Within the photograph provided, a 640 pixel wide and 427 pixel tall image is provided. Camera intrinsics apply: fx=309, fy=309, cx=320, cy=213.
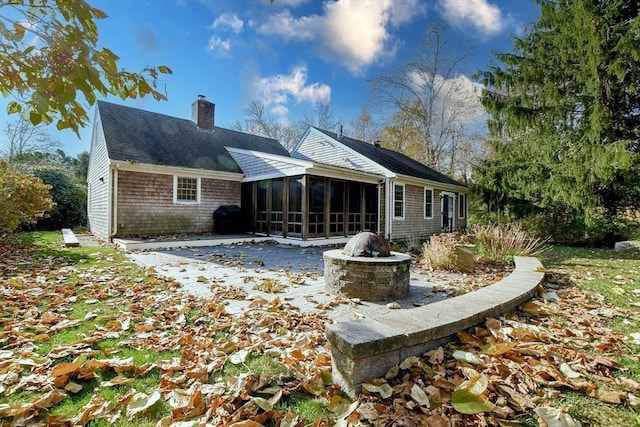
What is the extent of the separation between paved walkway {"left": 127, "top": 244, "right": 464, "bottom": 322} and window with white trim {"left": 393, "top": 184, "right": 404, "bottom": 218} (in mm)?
6409

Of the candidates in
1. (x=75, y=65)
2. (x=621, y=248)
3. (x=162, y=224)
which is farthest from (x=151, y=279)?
(x=621, y=248)

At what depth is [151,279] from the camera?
17.4ft

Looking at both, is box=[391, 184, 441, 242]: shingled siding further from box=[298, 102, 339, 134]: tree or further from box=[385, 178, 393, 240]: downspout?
box=[298, 102, 339, 134]: tree

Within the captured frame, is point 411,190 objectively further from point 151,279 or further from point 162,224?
point 151,279

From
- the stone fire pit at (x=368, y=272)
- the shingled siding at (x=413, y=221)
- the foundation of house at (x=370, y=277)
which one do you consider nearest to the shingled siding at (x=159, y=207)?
the shingled siding at (x=413, y=221)

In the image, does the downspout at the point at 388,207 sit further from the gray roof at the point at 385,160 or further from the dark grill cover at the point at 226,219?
the dark grill cover at the point at 226,219

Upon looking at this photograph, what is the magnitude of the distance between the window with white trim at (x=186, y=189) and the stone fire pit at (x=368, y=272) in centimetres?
919

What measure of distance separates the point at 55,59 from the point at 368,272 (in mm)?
3904

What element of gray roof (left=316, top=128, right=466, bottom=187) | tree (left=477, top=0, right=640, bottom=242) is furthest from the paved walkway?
tree (left=477, top=0, right=640, bottom=242)

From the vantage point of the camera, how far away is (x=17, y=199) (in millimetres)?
9188

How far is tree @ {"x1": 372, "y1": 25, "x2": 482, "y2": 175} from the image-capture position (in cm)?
Result: 2370

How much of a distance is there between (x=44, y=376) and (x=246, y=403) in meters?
1.56

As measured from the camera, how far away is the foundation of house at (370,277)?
176 inches

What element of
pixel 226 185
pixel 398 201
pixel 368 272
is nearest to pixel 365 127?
pixel 398 201
